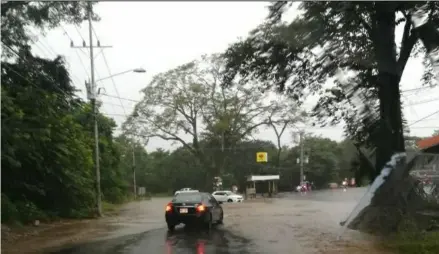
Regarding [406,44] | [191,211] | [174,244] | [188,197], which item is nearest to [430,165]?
[406,44]

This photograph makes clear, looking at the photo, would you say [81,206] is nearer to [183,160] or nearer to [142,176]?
[183,160]

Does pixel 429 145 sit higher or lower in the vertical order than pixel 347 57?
→ lower

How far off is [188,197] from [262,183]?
39.2 m

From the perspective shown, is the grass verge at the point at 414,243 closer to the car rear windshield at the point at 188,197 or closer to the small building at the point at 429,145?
the small building at the point at 429,145

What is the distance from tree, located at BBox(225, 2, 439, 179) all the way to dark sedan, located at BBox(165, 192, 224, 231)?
4223 mm

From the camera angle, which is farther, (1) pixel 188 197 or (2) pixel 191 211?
(1) pixel 188 197

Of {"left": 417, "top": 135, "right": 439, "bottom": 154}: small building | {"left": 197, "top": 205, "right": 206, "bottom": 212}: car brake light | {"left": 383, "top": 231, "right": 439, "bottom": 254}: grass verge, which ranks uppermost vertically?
{"left": 417, "top": 135, "right": 439, "bottom": 154}: small building

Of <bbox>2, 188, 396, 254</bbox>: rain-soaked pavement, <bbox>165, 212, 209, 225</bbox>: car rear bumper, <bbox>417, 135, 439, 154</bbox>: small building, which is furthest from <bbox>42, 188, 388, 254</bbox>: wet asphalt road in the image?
<bbox>417, 135, 439, 154</bbox>: small building

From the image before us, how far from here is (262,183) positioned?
185ft

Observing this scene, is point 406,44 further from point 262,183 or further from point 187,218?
point 262,183

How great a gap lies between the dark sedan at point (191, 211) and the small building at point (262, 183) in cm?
3198

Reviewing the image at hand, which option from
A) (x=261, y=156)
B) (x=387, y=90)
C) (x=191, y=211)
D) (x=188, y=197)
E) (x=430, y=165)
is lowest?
(x=191, y=211)

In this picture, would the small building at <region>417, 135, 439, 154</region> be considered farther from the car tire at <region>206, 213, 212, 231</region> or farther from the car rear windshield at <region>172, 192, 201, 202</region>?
the car rear windshield at <region>172, 192, 201, 202</region>

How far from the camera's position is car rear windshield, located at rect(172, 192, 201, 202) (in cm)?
1744
